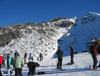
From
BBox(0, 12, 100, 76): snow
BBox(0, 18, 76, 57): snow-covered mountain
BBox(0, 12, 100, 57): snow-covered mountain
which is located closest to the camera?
BBox(0, 12, 100, 76): snow

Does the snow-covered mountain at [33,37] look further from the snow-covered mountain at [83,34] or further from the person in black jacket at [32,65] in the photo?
the person in black jacket at [32,65]

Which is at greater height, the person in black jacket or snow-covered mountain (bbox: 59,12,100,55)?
snow-covered mountain (bbox: 59,12,100,55)

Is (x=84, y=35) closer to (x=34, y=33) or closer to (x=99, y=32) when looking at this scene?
(x=99, y=32)

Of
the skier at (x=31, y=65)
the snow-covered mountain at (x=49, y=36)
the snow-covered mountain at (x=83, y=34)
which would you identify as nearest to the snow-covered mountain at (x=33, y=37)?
the snow-covered mountain at (x=49, y=36)

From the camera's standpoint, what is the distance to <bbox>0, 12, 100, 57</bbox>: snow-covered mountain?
62.4 meters

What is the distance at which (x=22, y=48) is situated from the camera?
2484 inches

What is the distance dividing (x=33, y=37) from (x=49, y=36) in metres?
8.42

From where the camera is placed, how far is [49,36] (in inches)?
3068

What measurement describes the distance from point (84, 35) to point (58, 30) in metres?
20.4

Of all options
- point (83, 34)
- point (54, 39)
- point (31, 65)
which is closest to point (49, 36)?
point (54, 39)

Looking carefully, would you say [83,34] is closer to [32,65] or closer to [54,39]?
[54,39]

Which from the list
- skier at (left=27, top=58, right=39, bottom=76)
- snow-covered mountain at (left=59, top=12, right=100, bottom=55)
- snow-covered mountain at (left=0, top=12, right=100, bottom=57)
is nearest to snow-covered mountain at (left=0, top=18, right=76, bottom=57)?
snow-covered mountain at (left=0, top=12, right=100, bottom=57)

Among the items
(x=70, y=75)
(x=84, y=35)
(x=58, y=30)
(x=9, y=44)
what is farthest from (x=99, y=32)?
(x=70, y=75)

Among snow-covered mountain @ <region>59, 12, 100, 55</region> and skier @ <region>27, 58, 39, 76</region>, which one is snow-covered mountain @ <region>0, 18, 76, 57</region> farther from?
skier @ <region>27, 58, 39, 76</region>
